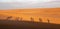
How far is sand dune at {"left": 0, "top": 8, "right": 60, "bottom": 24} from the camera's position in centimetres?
54

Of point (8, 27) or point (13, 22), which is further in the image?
point (8, 27)

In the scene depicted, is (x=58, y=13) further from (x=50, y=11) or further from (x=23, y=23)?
(x=23, y=23)

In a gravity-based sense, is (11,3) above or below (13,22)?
above

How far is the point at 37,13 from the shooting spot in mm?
561

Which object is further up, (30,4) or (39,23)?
(30,4)

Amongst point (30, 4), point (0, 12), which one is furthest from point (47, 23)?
point (0, 12)

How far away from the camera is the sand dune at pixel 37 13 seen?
536 mm

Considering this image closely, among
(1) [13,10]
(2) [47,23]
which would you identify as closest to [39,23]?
(2) [47,23]

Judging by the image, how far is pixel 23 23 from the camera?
562mm

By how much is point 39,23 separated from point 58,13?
114mm

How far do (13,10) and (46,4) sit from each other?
188 mm

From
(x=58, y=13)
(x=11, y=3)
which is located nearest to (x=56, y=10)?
(x=58, y=13)

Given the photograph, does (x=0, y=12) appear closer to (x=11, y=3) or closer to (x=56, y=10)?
(x=11, y=3)

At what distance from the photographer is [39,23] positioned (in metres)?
0.54
